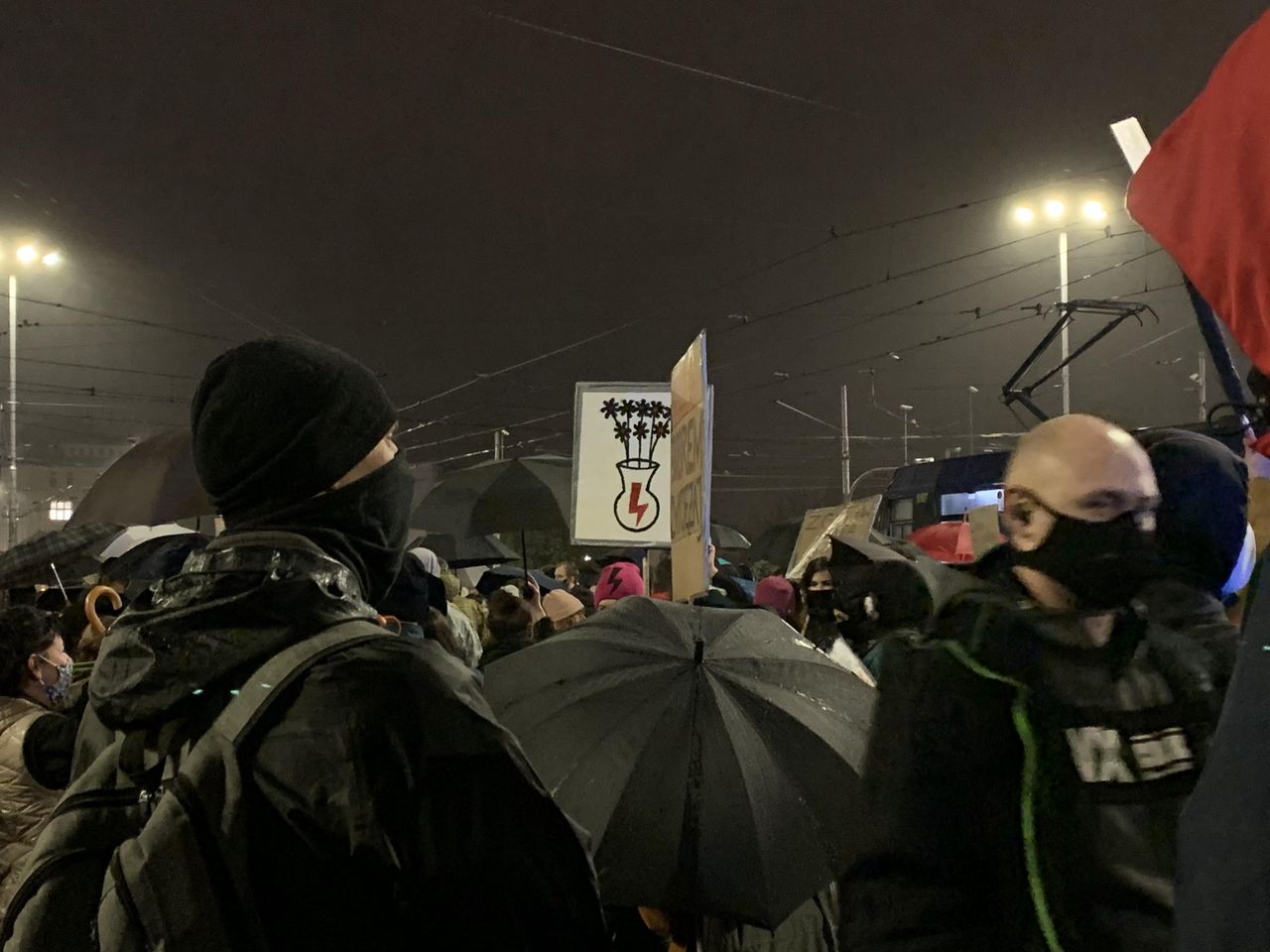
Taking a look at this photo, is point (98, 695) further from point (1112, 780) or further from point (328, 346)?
point (1112, 780)

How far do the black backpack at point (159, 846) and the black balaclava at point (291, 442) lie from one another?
0.23 m

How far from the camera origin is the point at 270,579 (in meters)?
1.62

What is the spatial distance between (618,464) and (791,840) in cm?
344

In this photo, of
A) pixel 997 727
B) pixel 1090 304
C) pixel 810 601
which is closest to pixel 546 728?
pixel 997 727

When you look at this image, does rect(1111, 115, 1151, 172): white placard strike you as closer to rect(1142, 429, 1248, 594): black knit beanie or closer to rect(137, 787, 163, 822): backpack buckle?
rect(1142, 429, 1248, 594): black knit beanie

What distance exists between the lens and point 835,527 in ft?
31.6

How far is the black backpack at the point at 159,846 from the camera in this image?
4.68ft

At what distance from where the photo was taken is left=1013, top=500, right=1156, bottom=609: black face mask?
6.53 feet

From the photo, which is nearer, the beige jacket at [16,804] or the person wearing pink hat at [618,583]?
the beige jacket at [16,804]

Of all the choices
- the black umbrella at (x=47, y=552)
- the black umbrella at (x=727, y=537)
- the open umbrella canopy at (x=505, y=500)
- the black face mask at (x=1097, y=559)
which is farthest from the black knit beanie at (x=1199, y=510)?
the black umbrella at (x=727, y=537)

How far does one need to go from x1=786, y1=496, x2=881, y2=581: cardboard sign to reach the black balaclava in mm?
7324

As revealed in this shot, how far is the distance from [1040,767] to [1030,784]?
0.03 meters

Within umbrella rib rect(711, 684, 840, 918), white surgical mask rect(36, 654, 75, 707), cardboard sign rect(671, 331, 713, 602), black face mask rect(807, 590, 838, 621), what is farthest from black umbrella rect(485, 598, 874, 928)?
black face mask rect(807, 590, 838, 621)

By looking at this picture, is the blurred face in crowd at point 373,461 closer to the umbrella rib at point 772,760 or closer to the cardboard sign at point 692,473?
the umbrella rib at point 772,760
